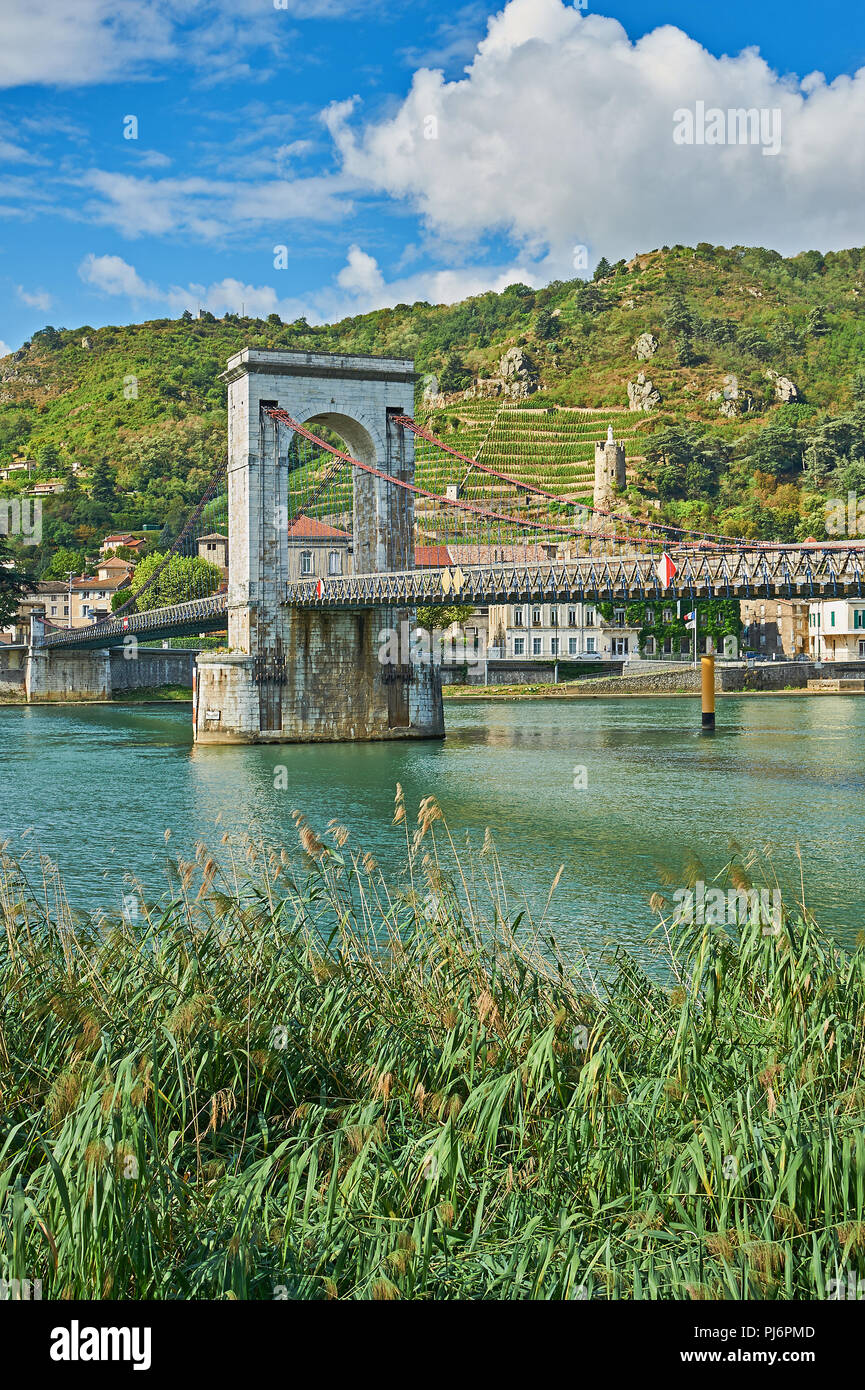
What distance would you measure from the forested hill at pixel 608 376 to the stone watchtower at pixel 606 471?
5.27 ft

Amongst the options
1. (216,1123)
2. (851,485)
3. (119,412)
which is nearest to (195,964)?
(216,1123)

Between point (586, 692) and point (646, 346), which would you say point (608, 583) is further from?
point (646, 346)

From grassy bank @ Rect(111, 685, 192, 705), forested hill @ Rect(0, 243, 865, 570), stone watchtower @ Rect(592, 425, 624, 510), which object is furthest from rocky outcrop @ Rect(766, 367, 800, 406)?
grassy bank @ Rect(111, 685, 192, 705)

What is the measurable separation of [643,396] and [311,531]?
2107 inches

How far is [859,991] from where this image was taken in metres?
6.22

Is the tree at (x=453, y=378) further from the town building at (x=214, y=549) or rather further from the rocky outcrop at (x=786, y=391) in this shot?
the town building at (x=214, y=549)

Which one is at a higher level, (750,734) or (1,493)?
(1,493)

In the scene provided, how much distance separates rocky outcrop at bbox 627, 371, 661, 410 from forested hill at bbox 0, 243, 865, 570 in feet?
0.85

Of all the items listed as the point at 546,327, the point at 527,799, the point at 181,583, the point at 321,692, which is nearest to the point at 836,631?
the point at 181,583

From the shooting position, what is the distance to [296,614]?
113 feet

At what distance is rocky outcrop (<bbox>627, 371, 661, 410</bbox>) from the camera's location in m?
105

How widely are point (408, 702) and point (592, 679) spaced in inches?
1069

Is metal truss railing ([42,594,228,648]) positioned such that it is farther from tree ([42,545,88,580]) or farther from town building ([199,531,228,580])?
tree ([42,545,88,580])

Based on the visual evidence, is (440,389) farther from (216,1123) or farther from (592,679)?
(216,1123)
